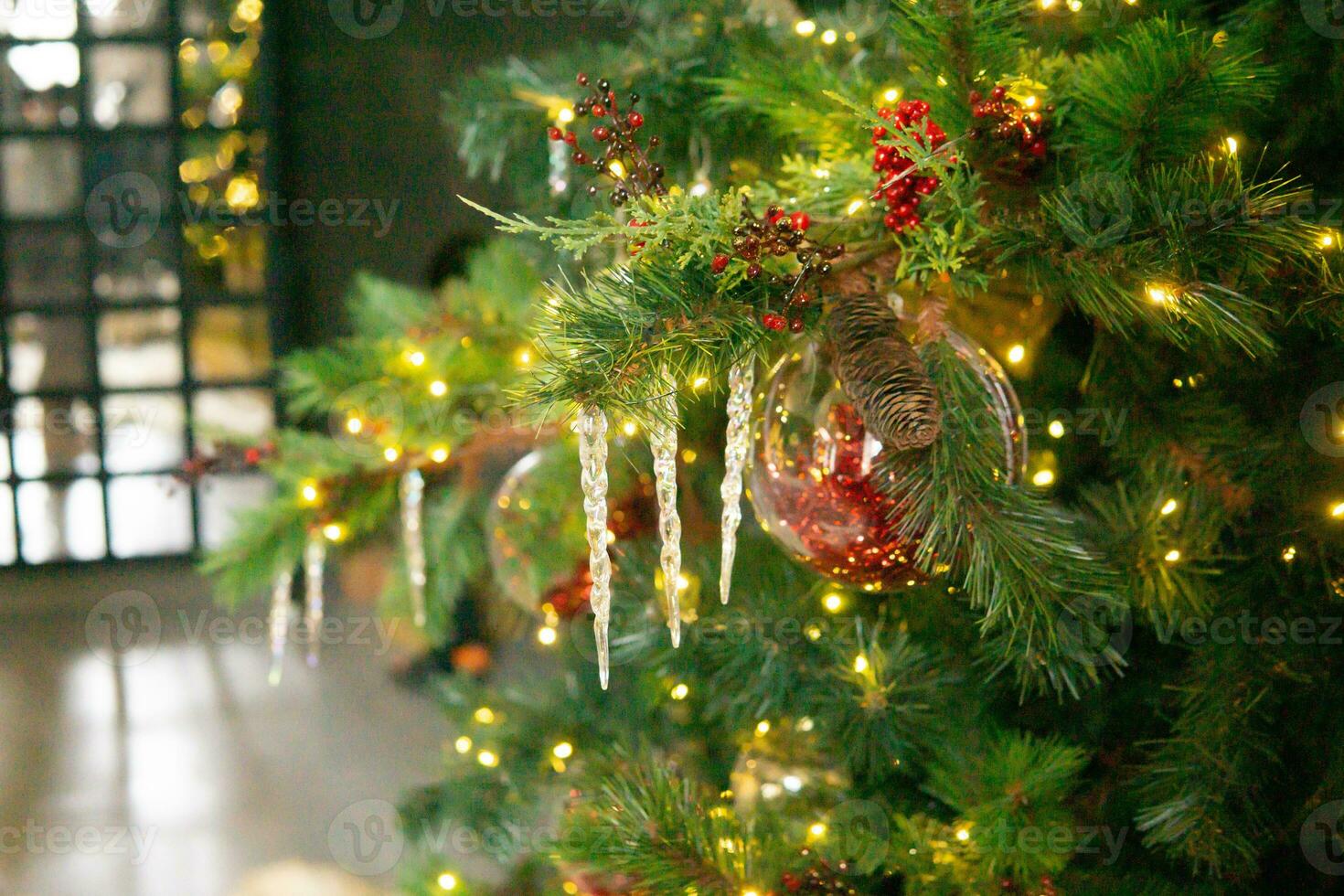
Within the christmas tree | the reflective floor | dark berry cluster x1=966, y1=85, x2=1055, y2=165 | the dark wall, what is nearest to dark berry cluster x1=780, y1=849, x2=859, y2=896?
the christmas tree

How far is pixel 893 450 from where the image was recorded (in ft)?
1.67

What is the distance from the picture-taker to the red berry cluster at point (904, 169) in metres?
0.52

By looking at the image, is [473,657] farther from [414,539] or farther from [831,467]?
[831,467]

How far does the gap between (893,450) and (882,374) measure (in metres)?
0.04

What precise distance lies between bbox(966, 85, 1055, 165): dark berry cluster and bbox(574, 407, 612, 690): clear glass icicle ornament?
219 mm

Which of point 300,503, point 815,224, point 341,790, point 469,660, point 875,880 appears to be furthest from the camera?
point 469,660

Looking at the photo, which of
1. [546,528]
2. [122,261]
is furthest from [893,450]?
[122,261]

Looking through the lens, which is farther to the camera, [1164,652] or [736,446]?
[1164,652]

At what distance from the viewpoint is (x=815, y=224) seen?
23.4 inches

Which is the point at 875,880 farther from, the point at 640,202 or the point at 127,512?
the point at 127,512

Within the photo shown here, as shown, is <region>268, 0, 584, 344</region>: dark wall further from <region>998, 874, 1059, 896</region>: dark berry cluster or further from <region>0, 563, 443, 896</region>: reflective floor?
<region>998, 874, 1059, 896</region>: dark berry cluster

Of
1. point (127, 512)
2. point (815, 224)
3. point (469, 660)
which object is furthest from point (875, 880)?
point (127, 512)

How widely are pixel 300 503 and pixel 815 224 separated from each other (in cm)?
52

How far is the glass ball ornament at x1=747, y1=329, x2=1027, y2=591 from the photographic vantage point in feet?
1.81
